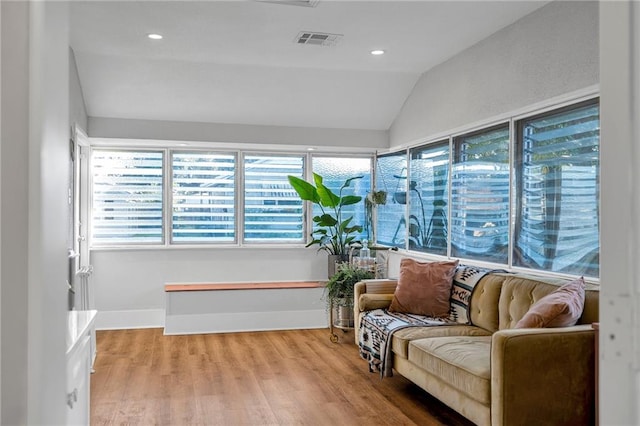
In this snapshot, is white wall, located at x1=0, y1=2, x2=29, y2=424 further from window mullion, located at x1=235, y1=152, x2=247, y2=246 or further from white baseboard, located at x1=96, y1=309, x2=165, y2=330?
window mullion, located at x1=235, y1=152, x2=247, y2=246

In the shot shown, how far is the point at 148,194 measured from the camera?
6.39m

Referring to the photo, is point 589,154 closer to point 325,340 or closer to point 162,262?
point 325,340

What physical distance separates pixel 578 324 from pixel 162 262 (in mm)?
Answer: 4561

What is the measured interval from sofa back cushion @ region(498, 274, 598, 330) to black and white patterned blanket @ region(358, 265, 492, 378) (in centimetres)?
37

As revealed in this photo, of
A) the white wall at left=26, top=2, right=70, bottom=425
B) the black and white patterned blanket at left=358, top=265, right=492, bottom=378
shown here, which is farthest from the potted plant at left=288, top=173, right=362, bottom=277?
the white wall at left=26, top=2, right=70, bottom=425

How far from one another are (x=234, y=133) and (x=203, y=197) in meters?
0.88

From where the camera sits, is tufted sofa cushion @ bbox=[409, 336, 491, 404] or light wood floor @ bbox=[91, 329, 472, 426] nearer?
tufted sofa cushion @ bbox=[409, 336, 491, 404]

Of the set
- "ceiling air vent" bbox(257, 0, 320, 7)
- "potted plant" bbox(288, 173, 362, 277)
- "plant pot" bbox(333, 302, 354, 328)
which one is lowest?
"plant pot" bbox(333, 302, 354, 328)

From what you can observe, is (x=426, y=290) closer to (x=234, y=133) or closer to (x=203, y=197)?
(x=234, y=133)

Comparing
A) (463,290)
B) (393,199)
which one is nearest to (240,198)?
(393,199)

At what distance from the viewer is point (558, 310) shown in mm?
2896

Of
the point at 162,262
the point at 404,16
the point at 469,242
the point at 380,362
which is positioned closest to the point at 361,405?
the point at 380,362

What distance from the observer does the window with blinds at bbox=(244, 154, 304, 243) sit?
6680 millimetres

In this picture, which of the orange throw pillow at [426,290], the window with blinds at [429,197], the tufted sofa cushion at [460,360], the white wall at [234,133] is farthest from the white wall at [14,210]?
the white wall at [234,133]
